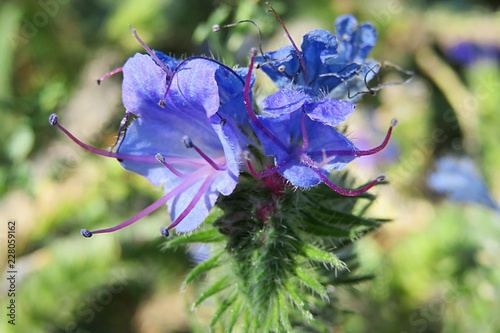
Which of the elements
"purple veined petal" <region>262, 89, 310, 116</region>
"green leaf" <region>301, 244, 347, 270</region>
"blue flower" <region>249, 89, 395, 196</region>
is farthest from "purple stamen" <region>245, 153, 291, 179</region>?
"green leaf" <region>301, 244, 347, 270</region>

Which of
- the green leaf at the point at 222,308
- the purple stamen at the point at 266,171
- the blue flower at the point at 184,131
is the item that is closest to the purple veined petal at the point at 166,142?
the blue flower at the point at 184,131

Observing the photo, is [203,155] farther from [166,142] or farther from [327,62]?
Result: [327,62]

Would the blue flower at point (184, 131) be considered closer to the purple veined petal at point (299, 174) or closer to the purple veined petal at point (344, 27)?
the purple veined petal at point (299, 174)

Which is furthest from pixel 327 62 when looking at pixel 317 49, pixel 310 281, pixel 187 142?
pixel 310 281

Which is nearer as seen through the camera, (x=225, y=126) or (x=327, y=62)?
(x=225, y=126)

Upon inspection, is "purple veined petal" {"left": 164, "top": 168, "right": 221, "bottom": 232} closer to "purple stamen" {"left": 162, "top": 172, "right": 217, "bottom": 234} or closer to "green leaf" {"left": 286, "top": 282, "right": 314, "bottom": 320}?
"purple stamen" {"left": 162, "top": 172, "right": 217, "bottom": 234}

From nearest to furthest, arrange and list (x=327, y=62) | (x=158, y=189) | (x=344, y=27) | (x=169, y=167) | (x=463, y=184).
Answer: (x=169, y=167) → (x=327, y=62) → (x=344, y=27) → (x=158, y=189) → (x=463, y=184)
